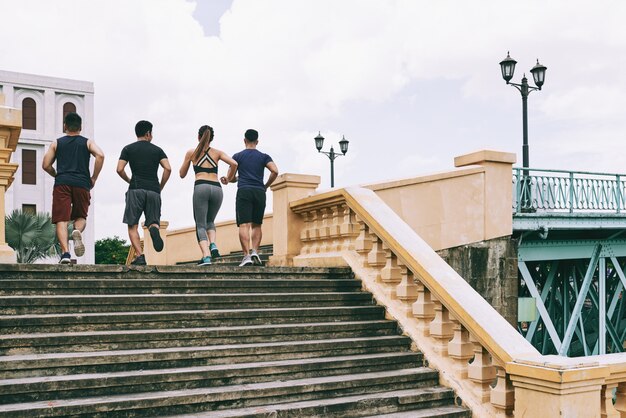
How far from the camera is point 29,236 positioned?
109 feet

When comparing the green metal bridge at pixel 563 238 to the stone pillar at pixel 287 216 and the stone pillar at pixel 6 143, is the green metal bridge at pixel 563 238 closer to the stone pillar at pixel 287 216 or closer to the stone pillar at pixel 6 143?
the stone pillar at pixel 287 216

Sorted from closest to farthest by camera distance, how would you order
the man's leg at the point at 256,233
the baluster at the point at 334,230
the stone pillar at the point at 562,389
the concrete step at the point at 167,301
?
the stone pillar at the point at 562,389 < the concrete step at the point at 167,301 < the baluster at the point at 334,230 < the man's leg at the point at 256,233

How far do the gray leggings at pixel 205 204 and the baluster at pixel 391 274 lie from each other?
2655mm

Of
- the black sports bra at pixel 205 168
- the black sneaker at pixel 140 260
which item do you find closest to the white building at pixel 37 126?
the black sports bra at pixel 205 168

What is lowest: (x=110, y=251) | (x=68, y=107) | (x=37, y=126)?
(x=110, y=251)

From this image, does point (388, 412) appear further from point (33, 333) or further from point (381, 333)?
point (33, 333)

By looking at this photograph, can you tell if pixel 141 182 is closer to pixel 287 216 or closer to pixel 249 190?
pixel 249 190

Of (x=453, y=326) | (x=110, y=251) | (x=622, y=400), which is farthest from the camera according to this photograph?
(x=110, y=251)

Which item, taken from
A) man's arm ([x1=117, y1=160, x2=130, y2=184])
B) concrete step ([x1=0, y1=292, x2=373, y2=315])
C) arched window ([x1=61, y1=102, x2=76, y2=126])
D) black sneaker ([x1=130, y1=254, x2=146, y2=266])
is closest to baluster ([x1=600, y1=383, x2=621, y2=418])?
concrete step ([x1=0, y1=292, x2=373, y2=315])

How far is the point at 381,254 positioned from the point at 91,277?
308 cm

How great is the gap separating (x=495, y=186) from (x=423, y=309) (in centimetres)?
476

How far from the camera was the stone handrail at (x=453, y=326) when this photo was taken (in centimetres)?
448

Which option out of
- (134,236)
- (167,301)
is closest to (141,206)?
(134,236)

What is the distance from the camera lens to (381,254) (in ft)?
23.7
